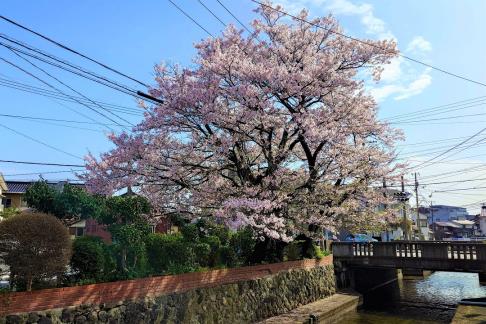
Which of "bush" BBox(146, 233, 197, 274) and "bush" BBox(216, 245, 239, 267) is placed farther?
"bush" BBox(216, 245, 239, 267)

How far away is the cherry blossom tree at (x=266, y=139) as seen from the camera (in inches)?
570

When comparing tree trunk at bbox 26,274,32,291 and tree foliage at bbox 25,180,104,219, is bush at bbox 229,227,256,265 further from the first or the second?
tree trunk at bbox 26,274,32,291

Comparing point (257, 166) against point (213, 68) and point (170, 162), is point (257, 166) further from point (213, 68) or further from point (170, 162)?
point (213, 68)

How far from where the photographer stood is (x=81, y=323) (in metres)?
10.0

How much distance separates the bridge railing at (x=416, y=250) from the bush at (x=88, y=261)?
20.3m

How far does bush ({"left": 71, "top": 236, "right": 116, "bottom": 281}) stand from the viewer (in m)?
11.2

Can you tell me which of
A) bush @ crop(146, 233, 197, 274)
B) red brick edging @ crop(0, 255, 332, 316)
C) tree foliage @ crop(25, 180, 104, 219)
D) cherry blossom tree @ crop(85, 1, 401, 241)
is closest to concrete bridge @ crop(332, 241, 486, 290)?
cherry blossom tree @ crop(85, 1, 401, 241)

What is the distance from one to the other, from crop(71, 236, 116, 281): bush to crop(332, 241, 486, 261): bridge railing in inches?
799

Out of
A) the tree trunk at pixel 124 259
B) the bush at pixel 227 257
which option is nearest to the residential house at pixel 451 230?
the bush at pixel 227 257

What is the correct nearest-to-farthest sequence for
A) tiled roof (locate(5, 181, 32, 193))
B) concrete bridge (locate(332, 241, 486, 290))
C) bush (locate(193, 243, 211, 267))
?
bush (locate(193, 243, 211, 267)), concrete bridge (locate(332, 241, 486, 290)), tiled roof (locate(5, 181, 32, 193))

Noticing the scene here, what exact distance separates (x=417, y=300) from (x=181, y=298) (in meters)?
20.2

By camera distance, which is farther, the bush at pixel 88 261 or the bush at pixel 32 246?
the bush at pixel 88 261

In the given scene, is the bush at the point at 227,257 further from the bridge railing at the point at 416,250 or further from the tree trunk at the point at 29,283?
the bridge railing at the point at 416,250

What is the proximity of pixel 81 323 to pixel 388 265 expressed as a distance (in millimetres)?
21805
